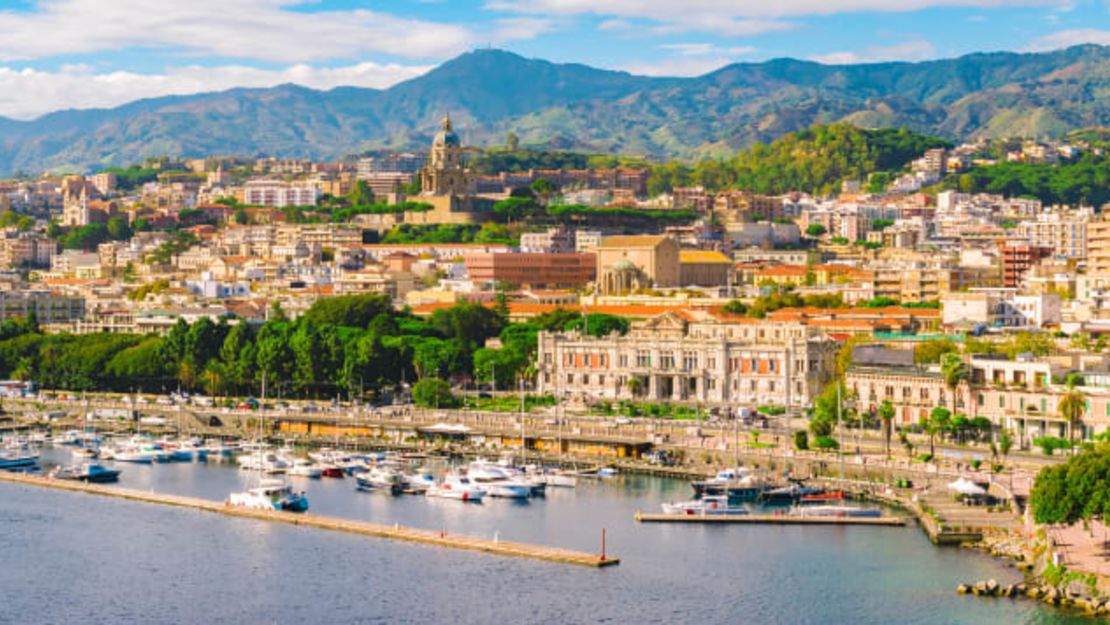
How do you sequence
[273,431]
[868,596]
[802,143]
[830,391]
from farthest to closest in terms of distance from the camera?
[802,143] < [273,431] < [830,391] < [868,596]

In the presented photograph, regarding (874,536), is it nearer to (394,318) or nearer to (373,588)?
(373,588)

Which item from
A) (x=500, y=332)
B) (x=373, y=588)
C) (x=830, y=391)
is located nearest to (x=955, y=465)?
(x=830, y=391)

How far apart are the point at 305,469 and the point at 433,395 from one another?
11289 mm

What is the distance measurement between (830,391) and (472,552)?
18070mm

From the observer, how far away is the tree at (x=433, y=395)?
6125 centimetres

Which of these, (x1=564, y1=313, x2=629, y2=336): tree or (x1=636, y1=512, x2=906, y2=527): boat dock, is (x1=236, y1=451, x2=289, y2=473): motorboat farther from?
(x1=564, y1=313, x2=629, y2=336): tree

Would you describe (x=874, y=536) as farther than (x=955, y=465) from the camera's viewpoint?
No

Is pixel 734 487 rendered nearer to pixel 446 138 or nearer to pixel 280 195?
pixel 446 138

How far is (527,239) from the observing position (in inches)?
4277

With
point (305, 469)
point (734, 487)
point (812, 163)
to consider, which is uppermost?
point (812, 163)

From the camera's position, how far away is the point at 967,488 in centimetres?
4062

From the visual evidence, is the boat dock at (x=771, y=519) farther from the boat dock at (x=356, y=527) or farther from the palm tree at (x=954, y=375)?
the palm tree at (x=954, y=375)

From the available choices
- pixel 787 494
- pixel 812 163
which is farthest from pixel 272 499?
pixel 812 163

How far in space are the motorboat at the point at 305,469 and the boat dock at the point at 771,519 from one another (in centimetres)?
1179
